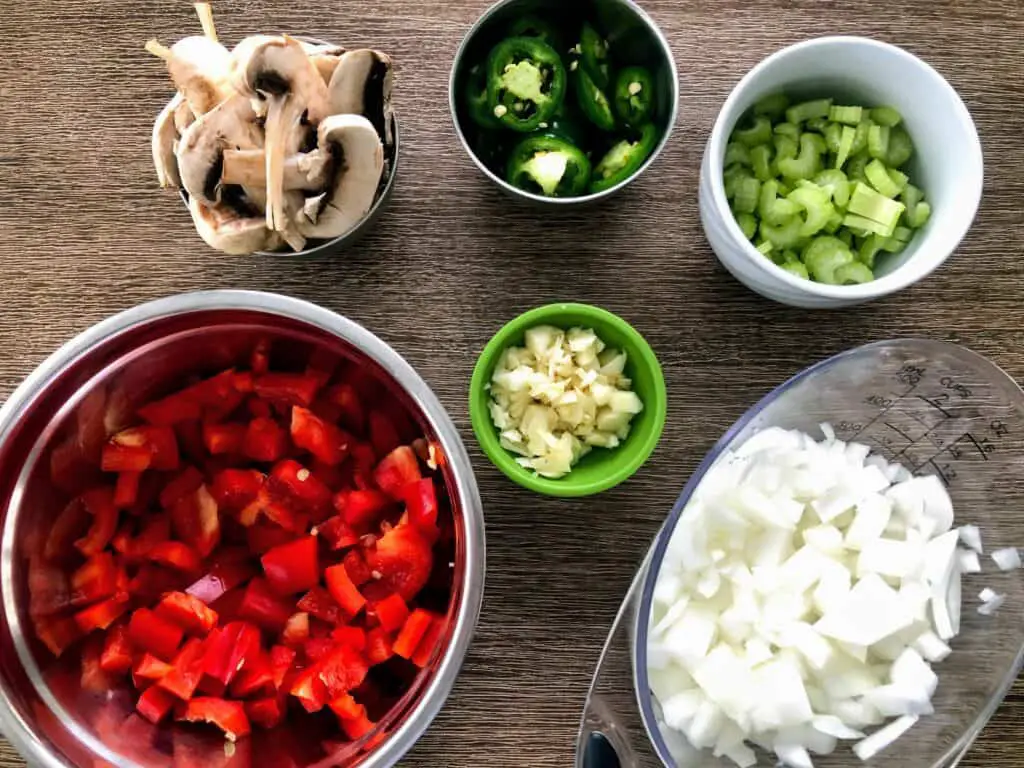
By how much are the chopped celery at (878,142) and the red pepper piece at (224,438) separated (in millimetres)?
913

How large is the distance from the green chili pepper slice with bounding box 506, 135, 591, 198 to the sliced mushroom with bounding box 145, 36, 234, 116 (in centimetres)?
36

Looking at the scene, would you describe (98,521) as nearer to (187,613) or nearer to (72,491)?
(72,491)

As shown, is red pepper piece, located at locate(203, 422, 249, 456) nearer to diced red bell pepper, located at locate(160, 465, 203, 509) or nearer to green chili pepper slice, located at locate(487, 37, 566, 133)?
diced red bell pepper, located at locate(160, 465, 203, 509)

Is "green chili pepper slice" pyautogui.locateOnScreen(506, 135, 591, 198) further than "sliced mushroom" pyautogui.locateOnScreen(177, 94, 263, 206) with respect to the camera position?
Yes

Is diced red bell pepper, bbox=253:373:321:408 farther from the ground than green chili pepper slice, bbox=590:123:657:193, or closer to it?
closer to it

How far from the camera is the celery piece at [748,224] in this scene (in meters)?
1.27

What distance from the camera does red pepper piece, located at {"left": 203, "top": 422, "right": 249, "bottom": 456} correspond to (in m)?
1.25

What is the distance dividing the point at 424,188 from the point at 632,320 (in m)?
0.35

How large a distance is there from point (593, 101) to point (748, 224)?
0.26m

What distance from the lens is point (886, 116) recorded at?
50.3 inches

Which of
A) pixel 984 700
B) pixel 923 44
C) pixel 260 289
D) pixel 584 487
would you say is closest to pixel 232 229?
pixel 260 289

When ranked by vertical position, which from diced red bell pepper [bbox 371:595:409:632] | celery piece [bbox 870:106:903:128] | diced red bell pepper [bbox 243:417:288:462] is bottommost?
diced red bell pepper [bbox 371:595:409:632]

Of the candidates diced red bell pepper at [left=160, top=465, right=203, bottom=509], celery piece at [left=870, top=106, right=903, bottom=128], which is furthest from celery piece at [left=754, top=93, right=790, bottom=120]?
diced red bell pepper at [left=160, top=465, right=203, bottom=509]

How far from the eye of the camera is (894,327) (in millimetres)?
1394
